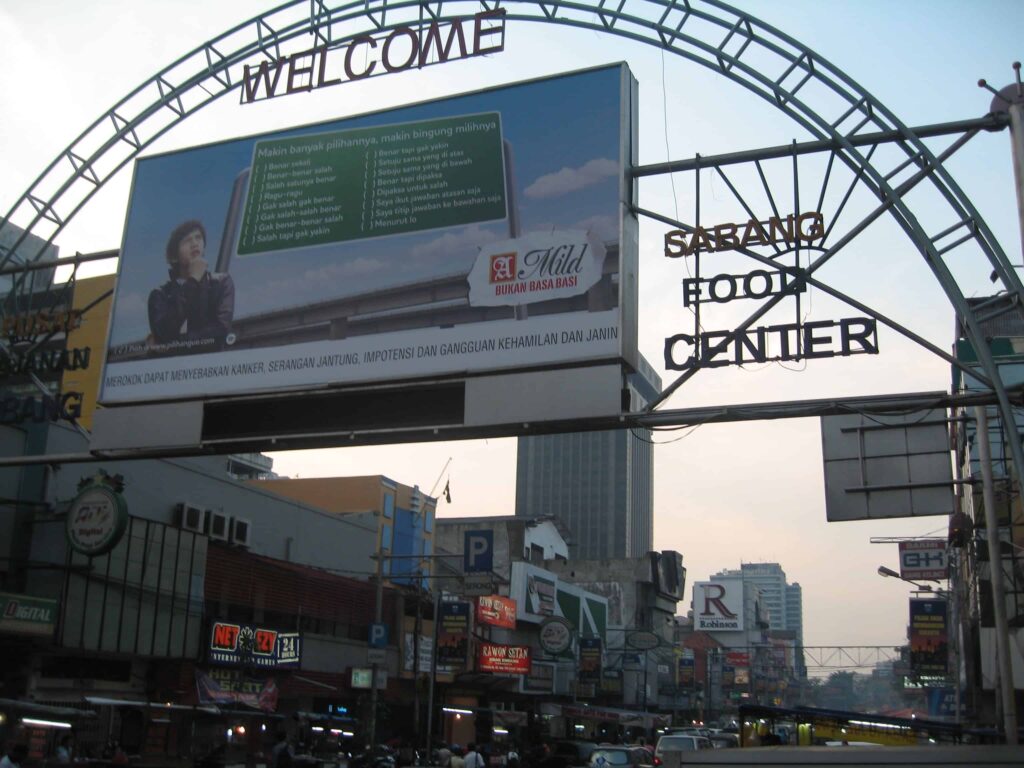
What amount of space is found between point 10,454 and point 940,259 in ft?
67.4

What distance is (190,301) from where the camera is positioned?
18.2 meters

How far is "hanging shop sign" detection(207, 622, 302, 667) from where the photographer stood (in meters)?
29.5

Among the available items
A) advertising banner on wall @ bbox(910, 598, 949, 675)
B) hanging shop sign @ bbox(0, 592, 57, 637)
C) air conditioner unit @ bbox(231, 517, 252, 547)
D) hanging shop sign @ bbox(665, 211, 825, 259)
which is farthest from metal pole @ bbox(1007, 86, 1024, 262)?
advertising banner on wall @ bbox(910, 598, 949, 675)

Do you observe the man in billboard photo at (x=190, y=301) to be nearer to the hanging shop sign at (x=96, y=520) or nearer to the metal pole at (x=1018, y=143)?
Answer: the hanging shop sign at (x=96, y=520)

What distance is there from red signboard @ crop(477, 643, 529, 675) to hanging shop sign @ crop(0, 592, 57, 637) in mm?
27230

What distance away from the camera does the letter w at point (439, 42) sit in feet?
58.4

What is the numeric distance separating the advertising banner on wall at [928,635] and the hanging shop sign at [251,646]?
23904mm

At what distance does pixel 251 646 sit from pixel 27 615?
9414 millimetres

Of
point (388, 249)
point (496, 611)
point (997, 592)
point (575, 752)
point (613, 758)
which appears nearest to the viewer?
point (388, 249)

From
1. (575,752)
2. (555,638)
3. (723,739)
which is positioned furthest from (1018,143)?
(555,638)

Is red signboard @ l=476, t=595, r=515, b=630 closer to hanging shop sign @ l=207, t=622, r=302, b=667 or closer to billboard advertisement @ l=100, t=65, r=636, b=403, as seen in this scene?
hanging shop sign @ l=207, t=622, r=302, b=667

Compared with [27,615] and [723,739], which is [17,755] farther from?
[723,739]

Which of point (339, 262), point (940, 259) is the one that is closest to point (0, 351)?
point (339, 262)

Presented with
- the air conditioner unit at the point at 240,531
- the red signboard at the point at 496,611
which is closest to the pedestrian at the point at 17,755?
the air conditioner unit at the point at 240,531
